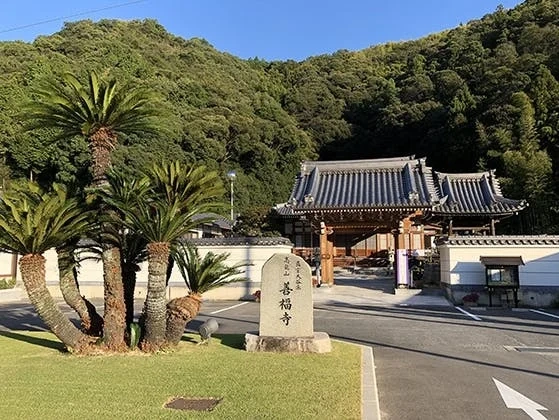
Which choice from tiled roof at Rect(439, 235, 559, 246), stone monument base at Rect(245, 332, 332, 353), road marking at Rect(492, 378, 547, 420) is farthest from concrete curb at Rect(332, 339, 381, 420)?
tiled roof at Rect(439, 235, 559, 246)

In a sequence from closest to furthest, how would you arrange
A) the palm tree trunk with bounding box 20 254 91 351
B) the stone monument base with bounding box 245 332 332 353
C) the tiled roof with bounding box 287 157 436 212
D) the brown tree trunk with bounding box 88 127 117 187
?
the palm tree trunk with bounding box 20 254 91 351, the stone monument base with bounding box 245 332 332 353, the brown tree trunk with bounding box 88 127 117 187, the tiled roof with bounding box 287 157 436 212

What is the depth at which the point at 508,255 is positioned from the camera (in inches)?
638

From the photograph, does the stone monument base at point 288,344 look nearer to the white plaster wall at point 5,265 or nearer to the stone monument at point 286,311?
the stone monument at point 286,311

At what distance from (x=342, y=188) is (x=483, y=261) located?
24.8 ft

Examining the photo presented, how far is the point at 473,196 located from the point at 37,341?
935 inches

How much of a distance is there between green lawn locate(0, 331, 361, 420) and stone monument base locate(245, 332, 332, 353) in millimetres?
203

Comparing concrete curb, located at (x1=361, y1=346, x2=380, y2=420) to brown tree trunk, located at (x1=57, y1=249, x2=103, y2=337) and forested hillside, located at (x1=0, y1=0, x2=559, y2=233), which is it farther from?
forested hillside, located at (x1=0, y1=0, x2=559, y2=233)

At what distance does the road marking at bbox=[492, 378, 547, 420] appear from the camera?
4.86 m

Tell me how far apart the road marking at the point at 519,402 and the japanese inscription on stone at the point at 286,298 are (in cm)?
304

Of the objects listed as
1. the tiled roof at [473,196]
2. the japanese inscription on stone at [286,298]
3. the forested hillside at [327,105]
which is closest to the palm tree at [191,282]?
the japanese inscription on stone at [286,298]

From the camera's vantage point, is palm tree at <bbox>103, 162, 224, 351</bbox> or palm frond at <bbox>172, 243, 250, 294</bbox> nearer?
palm tree at <bbox>103, 162, 224, 351</bbox>

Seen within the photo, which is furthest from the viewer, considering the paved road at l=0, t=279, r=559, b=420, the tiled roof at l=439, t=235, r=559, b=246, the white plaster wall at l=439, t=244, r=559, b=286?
the tiled roof at l=439, t=235, r=559, b=246

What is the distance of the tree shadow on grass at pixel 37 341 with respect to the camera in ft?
26.6

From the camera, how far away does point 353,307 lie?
49.2ft
